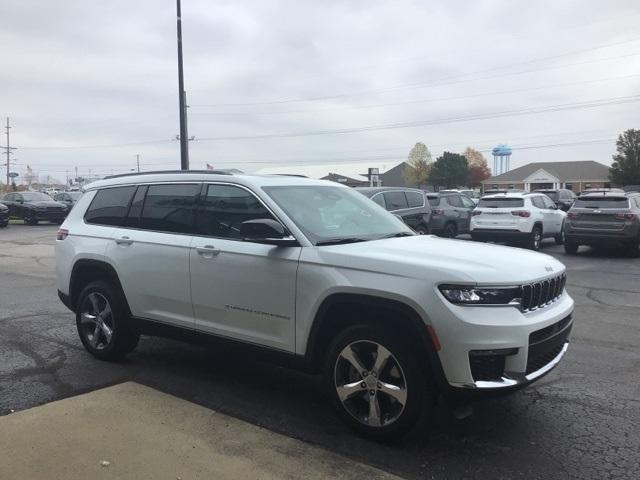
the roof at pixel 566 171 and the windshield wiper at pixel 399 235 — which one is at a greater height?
the roof at pixel 566 171

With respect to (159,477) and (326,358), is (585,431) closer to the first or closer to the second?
(326,358)

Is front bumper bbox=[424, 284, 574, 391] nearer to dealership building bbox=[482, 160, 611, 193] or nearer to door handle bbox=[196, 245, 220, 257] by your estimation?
door handle bbox=[196, 245, 220, 257]

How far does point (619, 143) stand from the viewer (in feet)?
214

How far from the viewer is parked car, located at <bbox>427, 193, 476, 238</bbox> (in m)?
17.8

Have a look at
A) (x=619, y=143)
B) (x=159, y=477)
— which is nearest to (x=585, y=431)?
(x=159, y=477)

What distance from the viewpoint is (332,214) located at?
476cm

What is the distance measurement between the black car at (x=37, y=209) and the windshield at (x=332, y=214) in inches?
1086

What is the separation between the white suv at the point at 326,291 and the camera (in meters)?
3.55

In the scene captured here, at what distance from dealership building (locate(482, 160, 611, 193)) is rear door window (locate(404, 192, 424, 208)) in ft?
227

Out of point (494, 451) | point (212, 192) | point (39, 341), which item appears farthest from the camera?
point (39, 341)

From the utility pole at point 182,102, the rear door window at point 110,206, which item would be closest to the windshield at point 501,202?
the utility pole at point 182,102

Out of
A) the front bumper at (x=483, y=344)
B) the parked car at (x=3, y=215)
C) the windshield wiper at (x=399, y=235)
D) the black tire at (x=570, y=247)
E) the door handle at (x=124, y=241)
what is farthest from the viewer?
the parked car at (x=3, y=215)

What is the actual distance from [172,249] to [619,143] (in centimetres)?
7077

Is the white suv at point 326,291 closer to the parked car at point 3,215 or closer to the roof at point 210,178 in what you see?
the roof at point 210,178
